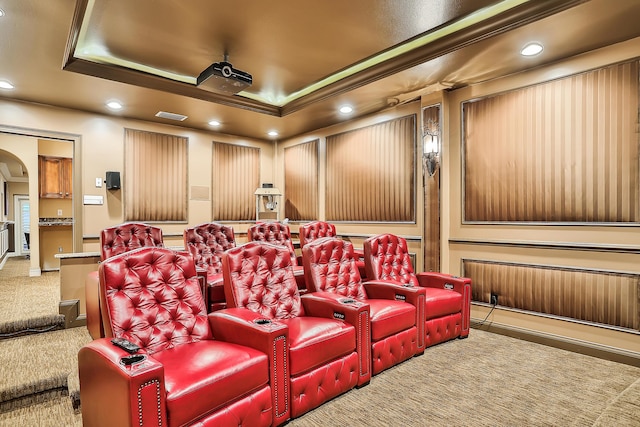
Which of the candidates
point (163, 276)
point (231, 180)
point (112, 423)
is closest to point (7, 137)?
point (231, 180)

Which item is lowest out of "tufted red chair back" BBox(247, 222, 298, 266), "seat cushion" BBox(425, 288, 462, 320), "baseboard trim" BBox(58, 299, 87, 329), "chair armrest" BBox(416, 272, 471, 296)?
"baseboard trim" BBox(58, 299, 87, 329)

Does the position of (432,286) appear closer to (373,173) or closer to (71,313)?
(373,173)

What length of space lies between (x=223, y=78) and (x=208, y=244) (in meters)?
1.84

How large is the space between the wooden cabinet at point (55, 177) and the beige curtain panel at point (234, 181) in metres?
3.53

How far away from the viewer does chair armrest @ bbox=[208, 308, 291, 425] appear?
80.1 inches

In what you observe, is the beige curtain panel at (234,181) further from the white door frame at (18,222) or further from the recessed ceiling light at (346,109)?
the white door frame at (18,222)

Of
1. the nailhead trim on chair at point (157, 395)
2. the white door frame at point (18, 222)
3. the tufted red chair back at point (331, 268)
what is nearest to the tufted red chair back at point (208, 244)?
the tufted red chair back at point (331, 268)

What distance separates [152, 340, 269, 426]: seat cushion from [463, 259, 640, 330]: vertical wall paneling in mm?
2855

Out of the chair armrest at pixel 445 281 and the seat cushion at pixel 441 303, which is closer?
the seat cushion at pixel 441 303

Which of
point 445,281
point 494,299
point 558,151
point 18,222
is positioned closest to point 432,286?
point 445,281

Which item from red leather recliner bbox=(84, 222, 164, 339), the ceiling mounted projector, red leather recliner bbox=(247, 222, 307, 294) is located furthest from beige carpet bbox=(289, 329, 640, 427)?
the ceiling mounted projector

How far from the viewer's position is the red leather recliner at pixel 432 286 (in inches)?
131

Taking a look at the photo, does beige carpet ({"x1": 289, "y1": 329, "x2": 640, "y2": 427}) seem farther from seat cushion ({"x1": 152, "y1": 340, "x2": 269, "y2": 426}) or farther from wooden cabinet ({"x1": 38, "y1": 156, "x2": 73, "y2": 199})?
wooden cabinet ({"x1": 38, "y1": 156, "x2": 73, "y2": 199})

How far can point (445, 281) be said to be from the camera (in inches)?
147
